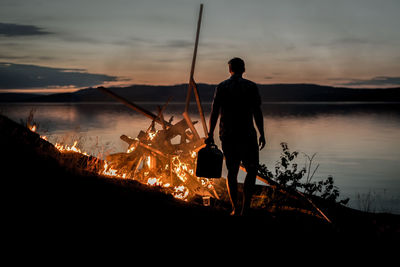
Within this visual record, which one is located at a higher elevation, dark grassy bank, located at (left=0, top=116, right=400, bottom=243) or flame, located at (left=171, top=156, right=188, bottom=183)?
flame, located at (left=171, top=156, right=188, bottom=183)

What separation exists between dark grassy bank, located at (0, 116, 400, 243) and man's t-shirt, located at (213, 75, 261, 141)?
137 cm

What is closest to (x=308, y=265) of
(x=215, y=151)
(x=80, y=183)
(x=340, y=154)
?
(x=215, y=151)

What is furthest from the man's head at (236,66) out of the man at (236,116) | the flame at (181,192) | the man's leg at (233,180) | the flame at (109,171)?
the flame at (109,171)

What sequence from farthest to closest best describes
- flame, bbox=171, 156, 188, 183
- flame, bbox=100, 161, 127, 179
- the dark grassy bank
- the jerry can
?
1. flame, bbox=171, 156, 188, 183
2. flame, bbox=100, 161, 127, 179
3. the jerry can
4. the dark grassy bank

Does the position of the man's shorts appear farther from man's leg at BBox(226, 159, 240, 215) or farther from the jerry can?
the jerry can

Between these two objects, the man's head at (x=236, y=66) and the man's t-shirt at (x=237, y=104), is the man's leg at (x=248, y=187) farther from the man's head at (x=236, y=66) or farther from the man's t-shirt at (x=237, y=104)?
the man's head at (x=236, y=66)

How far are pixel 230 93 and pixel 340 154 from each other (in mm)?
23971

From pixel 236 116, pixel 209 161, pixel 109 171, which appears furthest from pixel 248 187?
pixel 109 171

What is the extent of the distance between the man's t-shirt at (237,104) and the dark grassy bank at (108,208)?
137 centimetres

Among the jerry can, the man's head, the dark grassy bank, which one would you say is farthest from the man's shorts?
the man's head

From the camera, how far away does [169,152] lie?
9500 millimetres

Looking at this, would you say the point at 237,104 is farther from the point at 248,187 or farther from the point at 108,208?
the point at 108,208

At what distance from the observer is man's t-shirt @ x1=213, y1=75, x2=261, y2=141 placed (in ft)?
21.2

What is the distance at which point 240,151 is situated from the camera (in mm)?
6520
